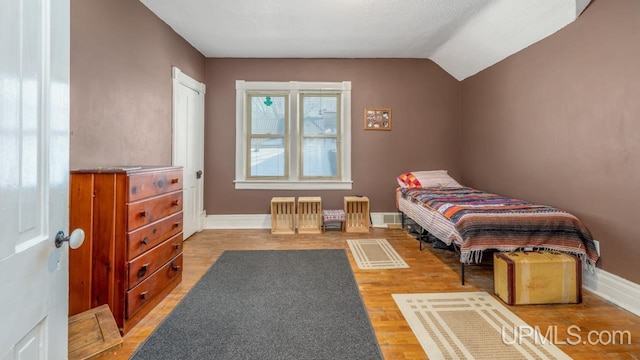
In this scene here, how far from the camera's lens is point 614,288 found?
221cm

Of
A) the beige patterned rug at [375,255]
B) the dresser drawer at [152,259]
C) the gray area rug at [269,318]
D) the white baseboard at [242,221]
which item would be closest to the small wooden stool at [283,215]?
the white baseboard at [242,221]

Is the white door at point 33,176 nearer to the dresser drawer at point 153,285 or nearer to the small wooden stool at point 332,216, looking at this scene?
the dresser drawer at point 153,285

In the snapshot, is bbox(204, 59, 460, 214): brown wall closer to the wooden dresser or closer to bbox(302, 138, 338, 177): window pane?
bbox(302, 138, 338, 177): window pane

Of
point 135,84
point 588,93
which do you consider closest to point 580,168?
point 588,93

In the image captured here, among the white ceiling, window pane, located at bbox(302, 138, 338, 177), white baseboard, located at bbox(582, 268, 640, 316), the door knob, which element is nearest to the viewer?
the door knob

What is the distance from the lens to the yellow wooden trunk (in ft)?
7.15

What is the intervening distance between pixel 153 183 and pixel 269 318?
1285 millimetres

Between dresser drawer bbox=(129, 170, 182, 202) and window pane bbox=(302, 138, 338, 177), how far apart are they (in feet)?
7.65

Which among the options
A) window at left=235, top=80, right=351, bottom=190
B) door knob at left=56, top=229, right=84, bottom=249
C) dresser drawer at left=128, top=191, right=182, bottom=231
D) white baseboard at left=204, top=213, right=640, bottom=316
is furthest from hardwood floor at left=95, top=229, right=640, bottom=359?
door knob at left=56, top=229, right=84, bottom=249

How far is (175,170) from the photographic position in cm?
248

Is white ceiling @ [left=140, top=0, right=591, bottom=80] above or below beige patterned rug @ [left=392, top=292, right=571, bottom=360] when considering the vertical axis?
above

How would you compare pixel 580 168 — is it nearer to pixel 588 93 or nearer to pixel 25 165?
pixel 588 93

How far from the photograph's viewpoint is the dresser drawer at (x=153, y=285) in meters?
1.88

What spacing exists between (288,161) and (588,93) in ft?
11.6
